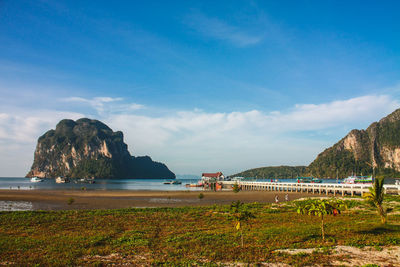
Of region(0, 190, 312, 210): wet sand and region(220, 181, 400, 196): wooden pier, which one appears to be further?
region(220, 181, 400, 196): wooden pier

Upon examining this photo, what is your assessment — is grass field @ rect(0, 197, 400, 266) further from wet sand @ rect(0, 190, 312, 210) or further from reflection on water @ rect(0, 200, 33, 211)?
wet sand @ rect(0, 190, 312, 210)

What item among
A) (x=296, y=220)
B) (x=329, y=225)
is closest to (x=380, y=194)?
(x=329, y=225)

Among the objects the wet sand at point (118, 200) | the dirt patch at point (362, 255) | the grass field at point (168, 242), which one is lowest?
the wet sand at point (118, 200)

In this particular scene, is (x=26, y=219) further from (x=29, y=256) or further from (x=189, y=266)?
(x=189, y=266)

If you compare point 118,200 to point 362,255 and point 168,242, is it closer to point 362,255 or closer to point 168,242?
point 168,242

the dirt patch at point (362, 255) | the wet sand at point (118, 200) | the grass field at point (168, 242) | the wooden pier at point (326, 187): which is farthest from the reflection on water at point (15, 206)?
the wooden pier at point (326, 187)

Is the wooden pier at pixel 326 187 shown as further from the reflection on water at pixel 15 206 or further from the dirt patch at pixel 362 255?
the reflection on water at pixel 15 206

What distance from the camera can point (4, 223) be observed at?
2186cm

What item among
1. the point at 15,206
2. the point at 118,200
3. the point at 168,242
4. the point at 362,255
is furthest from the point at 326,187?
the point at 15,206

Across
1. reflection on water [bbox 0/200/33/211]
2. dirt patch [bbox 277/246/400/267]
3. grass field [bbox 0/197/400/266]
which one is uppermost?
dirt patch [bbox 277/246/400/267]

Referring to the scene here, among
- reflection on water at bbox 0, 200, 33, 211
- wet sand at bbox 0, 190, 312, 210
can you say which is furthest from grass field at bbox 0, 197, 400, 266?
wet sand at bbox 0, 190, 312, 210

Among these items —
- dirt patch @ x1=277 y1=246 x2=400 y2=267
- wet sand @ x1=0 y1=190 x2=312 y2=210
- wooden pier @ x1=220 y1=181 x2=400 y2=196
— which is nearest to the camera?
dirt patch @ x1=277 y1=246 x2=400 y2=267

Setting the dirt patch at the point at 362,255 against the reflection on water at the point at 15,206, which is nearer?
the dirt patch at the point at 362,255

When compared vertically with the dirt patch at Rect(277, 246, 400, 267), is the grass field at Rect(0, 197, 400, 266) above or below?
below
